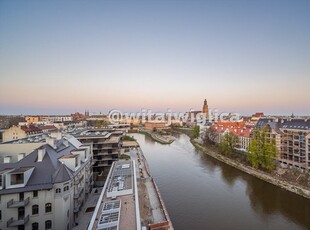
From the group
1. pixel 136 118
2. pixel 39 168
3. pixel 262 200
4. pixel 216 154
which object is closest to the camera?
pixel 39 168

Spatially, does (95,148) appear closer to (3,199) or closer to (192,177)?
(192,177)

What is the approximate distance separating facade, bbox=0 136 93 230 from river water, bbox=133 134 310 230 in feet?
15.3

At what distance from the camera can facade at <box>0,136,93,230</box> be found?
23.2ft

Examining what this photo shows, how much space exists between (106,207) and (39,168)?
344cm

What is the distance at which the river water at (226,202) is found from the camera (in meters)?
9.30

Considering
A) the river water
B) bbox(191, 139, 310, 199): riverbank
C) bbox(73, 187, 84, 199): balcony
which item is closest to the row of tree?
bbox(191, 139, 310, 199): riverbank

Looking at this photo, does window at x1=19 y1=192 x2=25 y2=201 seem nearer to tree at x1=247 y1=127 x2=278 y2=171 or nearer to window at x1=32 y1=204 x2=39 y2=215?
window at x1=32 y1=204 x2=39 y2=215

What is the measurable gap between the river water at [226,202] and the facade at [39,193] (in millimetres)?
4652

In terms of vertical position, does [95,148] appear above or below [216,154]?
above

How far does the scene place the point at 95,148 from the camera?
15586 millimetres

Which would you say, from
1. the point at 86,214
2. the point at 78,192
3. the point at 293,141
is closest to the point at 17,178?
the point at 78,192

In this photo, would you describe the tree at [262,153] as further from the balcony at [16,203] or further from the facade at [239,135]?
the balcony at [16,203]

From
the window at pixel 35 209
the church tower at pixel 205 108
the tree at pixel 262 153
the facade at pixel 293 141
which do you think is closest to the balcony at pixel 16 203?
the window at pixel 35 209

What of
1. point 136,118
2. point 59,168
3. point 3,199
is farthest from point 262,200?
point 136,118
